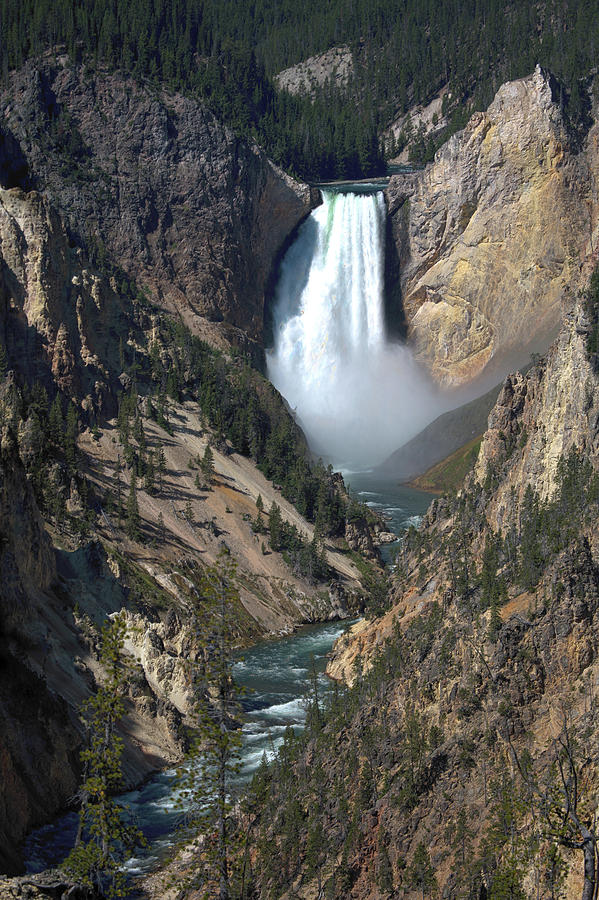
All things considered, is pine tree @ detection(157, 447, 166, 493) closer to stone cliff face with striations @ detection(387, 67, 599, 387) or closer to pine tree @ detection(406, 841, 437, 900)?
stone cliff face with striations @ detection(387, 67, 599, 387)

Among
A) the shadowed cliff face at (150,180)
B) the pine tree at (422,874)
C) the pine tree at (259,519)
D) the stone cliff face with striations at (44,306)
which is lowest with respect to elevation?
the pine tree at (259,519)

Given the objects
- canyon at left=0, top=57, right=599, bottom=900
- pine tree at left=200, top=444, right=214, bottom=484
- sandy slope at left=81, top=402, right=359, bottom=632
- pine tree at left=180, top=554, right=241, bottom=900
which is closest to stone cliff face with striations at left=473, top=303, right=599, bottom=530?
canyon at left=0, top=57, right=599, bottom=900

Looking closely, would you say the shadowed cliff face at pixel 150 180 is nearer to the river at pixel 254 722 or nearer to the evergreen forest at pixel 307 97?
the evergreen forest at pixel 307 97

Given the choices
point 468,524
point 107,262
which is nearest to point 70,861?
point 468,524

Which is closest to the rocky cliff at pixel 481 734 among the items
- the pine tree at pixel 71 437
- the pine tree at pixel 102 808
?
the pine tree at pixel 102 808

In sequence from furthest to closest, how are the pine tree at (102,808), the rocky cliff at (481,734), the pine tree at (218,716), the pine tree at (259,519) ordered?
the pine tree at (259,519), the rocky cliff at (481,734), the pine tree at (102,808), the pine tree at (218,716)

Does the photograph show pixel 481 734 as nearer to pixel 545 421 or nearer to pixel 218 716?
pixel 218 716
